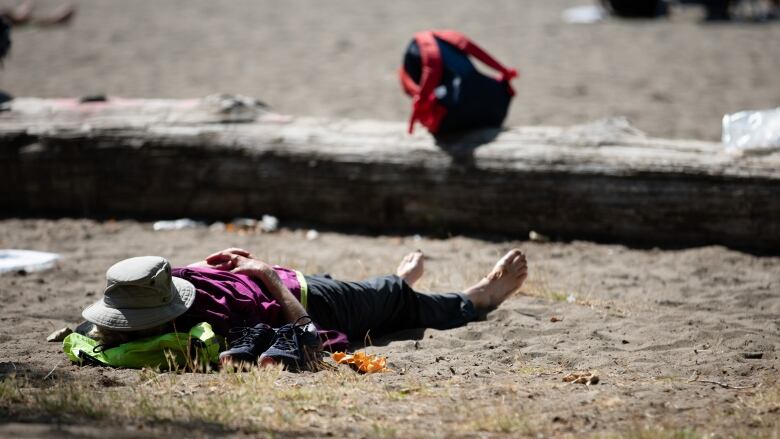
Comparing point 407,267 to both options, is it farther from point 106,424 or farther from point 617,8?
point 617,8

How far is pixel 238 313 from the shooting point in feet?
15.3

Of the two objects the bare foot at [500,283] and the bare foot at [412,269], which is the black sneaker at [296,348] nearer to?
the bare foot at [412,269]

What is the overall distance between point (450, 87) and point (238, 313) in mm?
2935

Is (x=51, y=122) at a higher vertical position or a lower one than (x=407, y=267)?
higher

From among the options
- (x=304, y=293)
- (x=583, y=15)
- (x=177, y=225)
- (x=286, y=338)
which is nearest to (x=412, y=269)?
(x=304, y=293)

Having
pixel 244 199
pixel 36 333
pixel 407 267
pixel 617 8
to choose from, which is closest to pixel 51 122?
pixel 244 199

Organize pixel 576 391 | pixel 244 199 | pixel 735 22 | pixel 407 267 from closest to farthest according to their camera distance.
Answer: pixel 576 391, pixel 407 267, pixel 244 199, pixel 735 22

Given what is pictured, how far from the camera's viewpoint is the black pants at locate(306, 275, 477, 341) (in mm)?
5004

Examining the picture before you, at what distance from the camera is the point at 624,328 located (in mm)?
5113

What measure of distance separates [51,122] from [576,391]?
522 centimetres

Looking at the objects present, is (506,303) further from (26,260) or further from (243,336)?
(26,260)

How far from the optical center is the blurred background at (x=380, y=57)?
10.5 meters

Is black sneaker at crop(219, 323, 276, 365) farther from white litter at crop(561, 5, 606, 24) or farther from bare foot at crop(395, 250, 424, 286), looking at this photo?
white litter at crop(561, 5, 606, 24)

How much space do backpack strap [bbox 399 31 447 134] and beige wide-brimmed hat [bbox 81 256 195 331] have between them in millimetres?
2906
